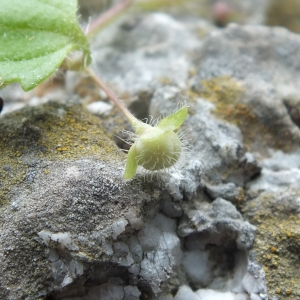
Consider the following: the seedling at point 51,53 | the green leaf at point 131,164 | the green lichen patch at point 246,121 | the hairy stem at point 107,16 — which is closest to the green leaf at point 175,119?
the seedling at point 51,53

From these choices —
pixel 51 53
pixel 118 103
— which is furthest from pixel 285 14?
pixel 51 53

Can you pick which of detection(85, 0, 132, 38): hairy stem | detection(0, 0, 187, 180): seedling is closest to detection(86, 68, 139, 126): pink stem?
detection(0, 0, 187, 180): seedling

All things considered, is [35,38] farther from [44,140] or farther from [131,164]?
[131,164]

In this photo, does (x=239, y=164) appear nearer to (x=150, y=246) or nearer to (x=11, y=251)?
(x=150, y=246)

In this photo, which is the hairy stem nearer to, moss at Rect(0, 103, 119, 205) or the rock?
the rock

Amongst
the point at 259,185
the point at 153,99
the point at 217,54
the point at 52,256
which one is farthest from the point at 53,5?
the point at 259,185

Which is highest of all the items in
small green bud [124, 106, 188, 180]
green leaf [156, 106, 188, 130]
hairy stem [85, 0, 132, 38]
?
green leaf [156, 106, 188, 130]
